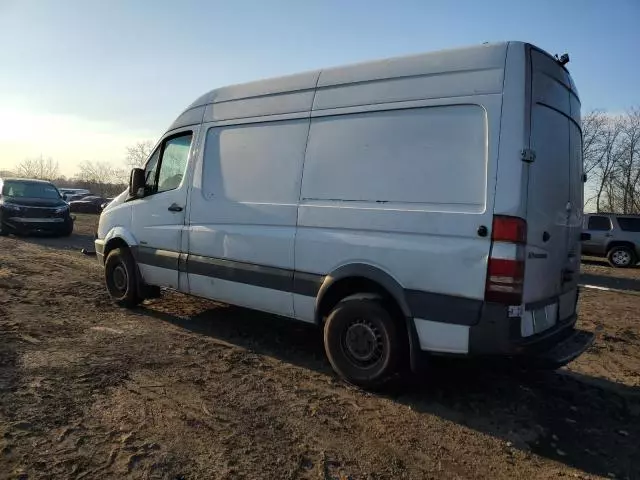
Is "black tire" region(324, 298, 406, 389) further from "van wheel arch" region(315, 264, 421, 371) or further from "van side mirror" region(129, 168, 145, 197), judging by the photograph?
"van side mirror" region(129, 168, 145, 197)

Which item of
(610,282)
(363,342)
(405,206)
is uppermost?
(405,206)

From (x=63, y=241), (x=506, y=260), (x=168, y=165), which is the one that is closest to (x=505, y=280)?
(x=506, y=260)

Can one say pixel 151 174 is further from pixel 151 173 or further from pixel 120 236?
pixel 120 236

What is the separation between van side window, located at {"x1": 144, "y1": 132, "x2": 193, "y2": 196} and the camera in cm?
612

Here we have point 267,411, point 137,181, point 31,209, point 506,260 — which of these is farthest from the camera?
point 31,209

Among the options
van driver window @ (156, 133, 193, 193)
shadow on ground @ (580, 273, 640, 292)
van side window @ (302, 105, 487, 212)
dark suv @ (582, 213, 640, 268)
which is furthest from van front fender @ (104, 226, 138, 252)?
dark suv @ (582, 213, 640, 268)

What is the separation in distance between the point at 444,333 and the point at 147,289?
170 inches

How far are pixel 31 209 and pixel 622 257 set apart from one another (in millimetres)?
18670

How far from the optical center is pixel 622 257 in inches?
651

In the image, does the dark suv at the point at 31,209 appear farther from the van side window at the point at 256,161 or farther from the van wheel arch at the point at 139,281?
the van side window at the point at 256,161

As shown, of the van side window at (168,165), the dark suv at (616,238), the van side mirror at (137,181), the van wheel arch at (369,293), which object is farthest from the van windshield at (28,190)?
the dark suv at (616,238)

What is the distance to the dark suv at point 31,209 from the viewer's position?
14992 mm

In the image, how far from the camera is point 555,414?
4.12 meters

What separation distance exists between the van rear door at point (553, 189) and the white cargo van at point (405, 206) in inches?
0.8
